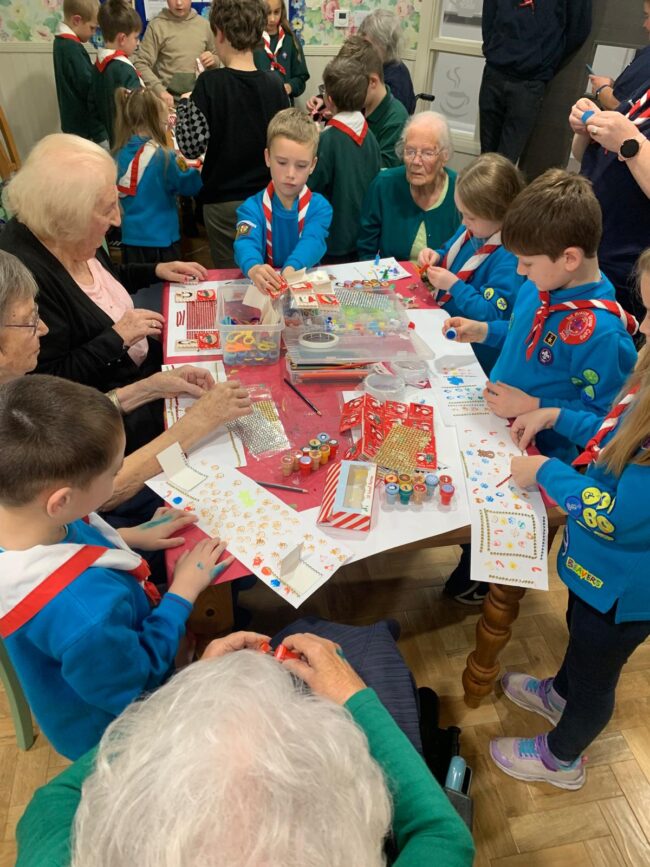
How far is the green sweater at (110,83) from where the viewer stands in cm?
399

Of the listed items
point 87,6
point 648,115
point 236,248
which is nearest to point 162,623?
point 236,248

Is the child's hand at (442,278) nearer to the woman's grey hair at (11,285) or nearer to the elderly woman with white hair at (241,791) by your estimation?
the woman's grey hair at (11,285)

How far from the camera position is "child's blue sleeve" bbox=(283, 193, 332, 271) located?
2586 millimetres

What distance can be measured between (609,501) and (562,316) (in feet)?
2.24

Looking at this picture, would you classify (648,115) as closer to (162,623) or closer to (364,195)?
(364,195)

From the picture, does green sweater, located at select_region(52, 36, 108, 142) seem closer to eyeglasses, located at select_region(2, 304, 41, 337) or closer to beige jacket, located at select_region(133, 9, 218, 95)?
beige jacket, located at select_region(133, 9, 218, 95)

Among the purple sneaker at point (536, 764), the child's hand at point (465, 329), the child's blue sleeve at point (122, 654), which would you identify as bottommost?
the purple sneaker at point (536, 764)

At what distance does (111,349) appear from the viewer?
210cm

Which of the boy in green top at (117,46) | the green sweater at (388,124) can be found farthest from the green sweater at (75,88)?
the green sweater at (388,124)

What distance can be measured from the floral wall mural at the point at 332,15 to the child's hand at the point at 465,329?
454 centimetres

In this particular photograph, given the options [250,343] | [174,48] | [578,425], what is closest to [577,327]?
[578,425]

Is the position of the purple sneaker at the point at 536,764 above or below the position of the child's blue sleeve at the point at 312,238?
below

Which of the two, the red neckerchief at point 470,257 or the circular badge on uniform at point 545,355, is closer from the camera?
the circular badge on uniform at point 545,355

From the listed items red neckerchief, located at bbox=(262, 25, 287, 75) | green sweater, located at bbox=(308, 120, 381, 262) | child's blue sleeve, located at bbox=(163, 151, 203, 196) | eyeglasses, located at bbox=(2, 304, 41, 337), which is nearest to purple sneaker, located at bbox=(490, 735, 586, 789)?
eyeglasses, located at bbox=(2, 304, 41, 337)
